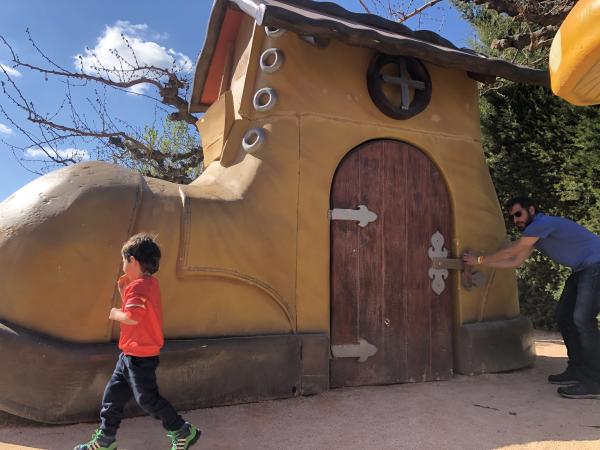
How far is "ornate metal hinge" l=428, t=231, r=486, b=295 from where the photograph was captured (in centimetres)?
415

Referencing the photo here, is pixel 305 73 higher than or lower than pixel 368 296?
higher

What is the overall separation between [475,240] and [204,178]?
2502 millimetres

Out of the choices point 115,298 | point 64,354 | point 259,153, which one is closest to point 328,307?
point 259,153

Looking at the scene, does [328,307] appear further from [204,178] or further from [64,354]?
[64,354]

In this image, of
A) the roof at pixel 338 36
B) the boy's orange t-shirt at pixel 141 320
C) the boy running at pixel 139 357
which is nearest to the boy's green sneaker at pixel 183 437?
the boy running at pixel 139 357

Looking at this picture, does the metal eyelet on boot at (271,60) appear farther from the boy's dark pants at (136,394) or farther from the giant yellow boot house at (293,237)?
the boy's dark pants at (136,394)

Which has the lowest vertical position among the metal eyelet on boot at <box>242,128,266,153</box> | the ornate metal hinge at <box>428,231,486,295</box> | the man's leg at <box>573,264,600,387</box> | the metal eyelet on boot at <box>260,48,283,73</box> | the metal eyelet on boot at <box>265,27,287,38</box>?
the man's leg at <box>573,264,600,387</box>

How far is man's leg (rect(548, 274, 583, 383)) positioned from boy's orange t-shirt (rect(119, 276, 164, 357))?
3390mm

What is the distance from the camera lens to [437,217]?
4.26 m

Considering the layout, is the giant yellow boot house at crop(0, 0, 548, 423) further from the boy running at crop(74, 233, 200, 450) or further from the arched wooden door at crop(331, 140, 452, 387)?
the boy running at crop(74, 233, 200, 450)

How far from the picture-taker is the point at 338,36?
12.0 ft

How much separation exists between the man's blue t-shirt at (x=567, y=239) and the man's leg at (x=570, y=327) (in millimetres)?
173

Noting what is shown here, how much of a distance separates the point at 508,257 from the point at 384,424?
6.10 ft

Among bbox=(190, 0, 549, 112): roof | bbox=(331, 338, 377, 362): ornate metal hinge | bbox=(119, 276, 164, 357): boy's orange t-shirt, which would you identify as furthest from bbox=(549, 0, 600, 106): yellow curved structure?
bbox=(331, 338, 377, 362): ornate metal hinge
